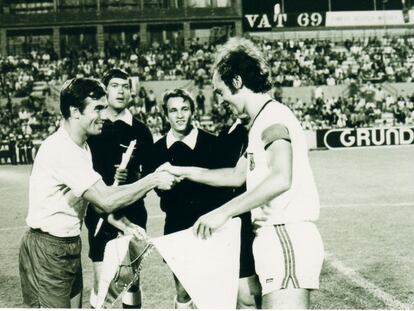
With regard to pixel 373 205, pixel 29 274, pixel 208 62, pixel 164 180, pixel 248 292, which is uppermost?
pixel 208 62

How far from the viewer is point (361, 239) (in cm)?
815

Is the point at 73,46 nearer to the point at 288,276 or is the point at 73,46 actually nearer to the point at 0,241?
the point at 0,241

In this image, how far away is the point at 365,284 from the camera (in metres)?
6.04

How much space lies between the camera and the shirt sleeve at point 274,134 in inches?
118

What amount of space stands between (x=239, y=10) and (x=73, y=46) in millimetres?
11154

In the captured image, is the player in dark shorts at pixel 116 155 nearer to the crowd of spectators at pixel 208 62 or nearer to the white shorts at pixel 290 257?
the white shorts at pixel 290 257

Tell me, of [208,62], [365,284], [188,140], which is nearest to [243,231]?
[188,140]

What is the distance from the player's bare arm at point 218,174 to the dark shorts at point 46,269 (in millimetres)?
922

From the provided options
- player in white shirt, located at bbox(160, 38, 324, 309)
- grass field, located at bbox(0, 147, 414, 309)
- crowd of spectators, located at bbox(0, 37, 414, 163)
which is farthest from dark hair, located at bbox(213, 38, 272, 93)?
crowd of spectators, located at bbox(0, 37, 414, 163)

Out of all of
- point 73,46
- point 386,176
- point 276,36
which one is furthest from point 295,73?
point 386,176

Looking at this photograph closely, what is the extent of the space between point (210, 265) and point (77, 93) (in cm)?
128

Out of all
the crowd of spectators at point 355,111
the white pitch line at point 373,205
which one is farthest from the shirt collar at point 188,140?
the crowd of spectators at point 355,111

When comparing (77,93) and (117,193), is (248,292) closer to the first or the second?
(117,193)

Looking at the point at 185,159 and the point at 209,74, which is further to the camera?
the point at 209,74
